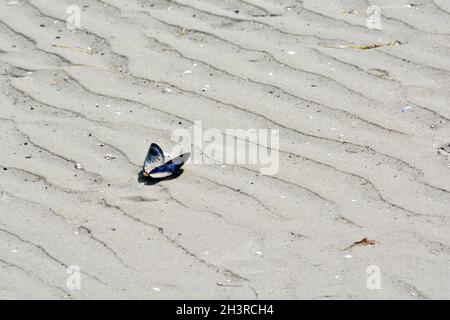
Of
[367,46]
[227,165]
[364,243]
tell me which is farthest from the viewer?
[367,46]

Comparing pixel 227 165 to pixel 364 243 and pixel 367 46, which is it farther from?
pixel 367 46

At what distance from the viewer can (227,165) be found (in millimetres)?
3773

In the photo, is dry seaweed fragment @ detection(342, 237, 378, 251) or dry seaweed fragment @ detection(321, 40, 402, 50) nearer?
dry seaweed fragment @ detection(342, 237, 378, 251)

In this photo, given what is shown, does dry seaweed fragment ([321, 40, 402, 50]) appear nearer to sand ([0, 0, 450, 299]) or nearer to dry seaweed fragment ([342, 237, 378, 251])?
sand ([0, 0, 450, 299])

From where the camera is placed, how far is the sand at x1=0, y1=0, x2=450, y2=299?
128 inches

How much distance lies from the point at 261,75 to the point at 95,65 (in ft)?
2.46

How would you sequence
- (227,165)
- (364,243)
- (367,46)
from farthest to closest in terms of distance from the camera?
(367,46) → (227,165) → (364,243)

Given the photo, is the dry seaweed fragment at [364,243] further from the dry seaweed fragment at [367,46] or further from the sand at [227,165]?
the dry seaweed fragment at [367,46]

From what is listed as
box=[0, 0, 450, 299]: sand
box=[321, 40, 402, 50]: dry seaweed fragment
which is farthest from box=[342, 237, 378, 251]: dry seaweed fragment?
box=[321, 40, 402, 50]: dry seaweed fragment

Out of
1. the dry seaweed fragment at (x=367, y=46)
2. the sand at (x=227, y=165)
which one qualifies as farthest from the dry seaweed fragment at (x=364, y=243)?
the dry seaweed fragment at (x=367, y=46)

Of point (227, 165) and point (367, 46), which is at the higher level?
point (367, 46)

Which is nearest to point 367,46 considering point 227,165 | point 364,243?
point 227,165

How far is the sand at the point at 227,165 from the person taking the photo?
3256mm
